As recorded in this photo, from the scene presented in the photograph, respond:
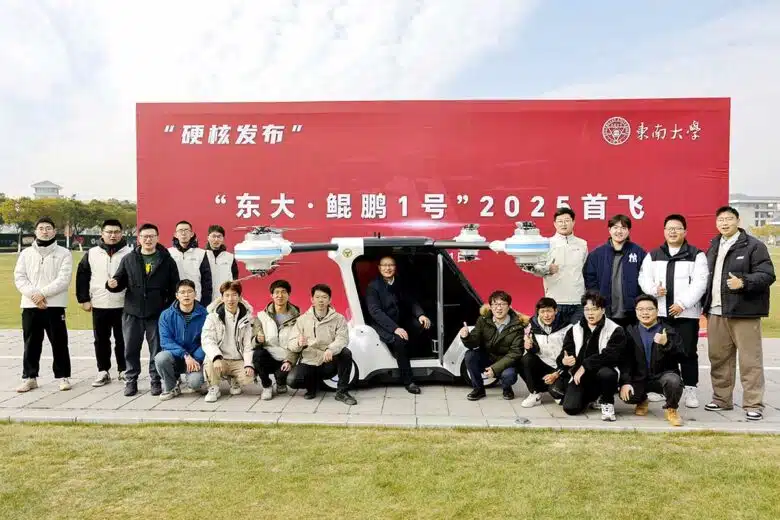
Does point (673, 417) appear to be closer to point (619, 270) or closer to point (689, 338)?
point (689, 338)

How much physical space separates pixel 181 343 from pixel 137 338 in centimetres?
44

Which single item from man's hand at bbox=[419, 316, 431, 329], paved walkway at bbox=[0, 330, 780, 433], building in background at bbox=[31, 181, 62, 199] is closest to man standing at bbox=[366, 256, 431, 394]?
man's hand at bbox=[419, 316, 431, 329]

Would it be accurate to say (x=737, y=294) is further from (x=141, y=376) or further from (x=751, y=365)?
(x=141, y=376)

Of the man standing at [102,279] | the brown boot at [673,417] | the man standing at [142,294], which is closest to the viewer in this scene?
the brown boot at [673,417]

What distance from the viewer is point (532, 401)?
4.41 metres

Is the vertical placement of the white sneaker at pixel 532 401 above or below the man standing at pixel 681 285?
below

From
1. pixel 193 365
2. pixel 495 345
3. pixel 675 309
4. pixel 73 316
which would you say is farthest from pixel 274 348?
pixel 73 316

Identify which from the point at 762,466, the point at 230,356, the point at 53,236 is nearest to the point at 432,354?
the point at 230,356

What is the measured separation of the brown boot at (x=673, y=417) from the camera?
12.8 feet

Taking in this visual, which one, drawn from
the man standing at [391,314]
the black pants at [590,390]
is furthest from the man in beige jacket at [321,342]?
the black pants at [590,390]

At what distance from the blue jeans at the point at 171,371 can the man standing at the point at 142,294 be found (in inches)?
8.2

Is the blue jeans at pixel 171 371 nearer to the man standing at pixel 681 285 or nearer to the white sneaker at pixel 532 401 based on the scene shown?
the white sneaker at pixel 532 401

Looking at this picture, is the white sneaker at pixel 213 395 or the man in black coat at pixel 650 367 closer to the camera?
the man in black coat at pixel 650 367

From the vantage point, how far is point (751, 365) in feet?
13.4
